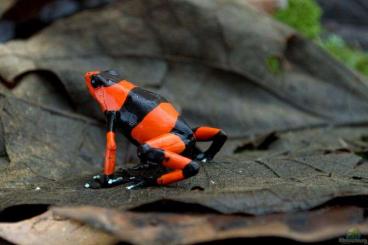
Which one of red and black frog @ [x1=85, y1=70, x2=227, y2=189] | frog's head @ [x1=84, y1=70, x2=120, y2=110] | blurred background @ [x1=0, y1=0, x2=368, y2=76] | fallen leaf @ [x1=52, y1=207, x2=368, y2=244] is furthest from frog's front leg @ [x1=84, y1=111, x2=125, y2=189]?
blurred background @ [x1=0, y1=0, x2=368, y2=76]

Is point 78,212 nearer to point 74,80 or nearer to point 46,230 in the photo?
point 46,230

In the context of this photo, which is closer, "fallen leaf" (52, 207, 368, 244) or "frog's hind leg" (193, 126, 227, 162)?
"fallen leaf" (52, 207, 368, 244)

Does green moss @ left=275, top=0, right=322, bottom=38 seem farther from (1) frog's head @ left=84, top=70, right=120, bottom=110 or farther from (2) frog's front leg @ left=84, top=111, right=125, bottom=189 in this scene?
(2) frog's front leg @ left=84, top=111, right=125, bottom=189

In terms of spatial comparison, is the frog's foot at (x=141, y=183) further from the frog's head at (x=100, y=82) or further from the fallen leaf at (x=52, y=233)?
the frog's head at (x=100, y=82)

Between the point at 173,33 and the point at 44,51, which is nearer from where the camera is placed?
the point at 44,51

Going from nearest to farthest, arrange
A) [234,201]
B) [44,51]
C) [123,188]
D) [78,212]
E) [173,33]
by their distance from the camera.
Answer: [78,212] → [234,201] → [123,188] → [44,51] → [173,33]

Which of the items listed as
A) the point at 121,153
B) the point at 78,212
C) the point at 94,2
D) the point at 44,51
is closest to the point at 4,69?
the point at 44,51

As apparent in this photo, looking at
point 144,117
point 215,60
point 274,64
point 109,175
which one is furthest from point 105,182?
point 274,64
